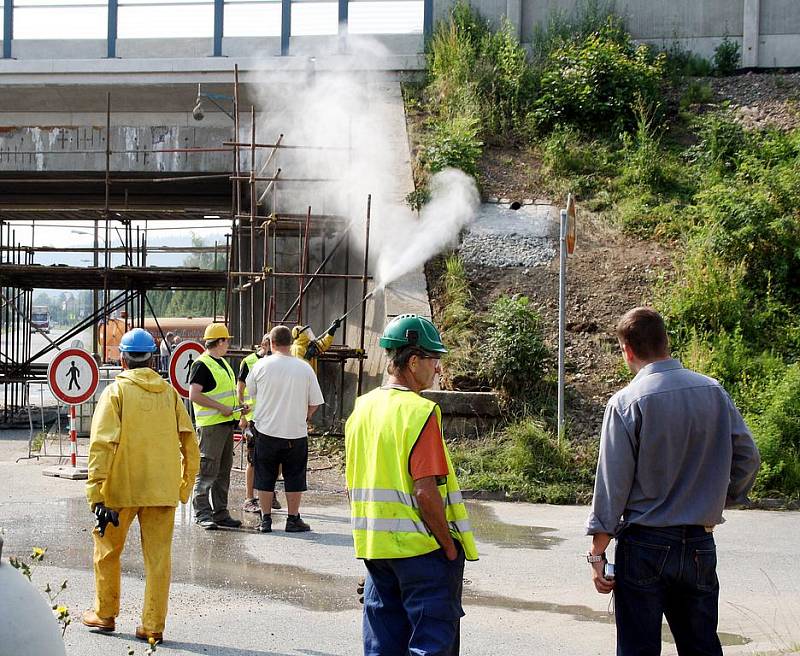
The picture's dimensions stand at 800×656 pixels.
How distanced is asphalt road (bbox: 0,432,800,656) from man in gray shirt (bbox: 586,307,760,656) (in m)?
1.72

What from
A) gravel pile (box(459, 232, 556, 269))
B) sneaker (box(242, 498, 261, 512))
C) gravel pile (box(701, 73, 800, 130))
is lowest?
sneaker (box(242, 498, 261, 512))

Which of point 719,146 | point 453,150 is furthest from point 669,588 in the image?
point 719,146

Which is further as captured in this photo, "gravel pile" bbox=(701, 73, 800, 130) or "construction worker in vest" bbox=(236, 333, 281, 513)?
"gravel pile" bbox=(701, 73, 800, 130)

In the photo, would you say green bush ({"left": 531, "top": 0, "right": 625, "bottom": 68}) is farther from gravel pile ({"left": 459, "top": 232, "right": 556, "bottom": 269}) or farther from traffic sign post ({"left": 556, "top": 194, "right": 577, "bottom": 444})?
traffic sign post ({"left": 556, "top": 194, "right": 577, "bottom": 444})

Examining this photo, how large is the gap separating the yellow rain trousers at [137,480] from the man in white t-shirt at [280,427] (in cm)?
295

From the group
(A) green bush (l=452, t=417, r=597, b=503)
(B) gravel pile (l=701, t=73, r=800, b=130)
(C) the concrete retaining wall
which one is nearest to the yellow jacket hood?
(A) green bush (l=452, t=417, r=597, b=503)

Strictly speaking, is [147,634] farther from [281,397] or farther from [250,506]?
[250,506]

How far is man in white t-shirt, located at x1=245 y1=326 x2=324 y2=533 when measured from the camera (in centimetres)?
900

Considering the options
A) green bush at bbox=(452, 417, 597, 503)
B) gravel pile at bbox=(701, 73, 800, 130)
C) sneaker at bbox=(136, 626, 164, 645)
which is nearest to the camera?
sneaker at bbox=(136, 626, 164, 645)

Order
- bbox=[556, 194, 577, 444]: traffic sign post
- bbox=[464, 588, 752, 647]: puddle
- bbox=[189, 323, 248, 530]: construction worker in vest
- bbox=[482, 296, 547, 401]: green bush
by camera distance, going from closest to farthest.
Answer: bbox=[464, 588, 752, 647]: puddle, bbox=[189, 323, 248, 530]: construction worker in vest, bbox=[556, 194, 577, 444]: traffic sign post, bbox=[482, 296, 547, 401]: green bush

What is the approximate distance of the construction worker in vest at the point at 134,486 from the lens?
18.9ft

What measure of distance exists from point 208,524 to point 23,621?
6891 mm

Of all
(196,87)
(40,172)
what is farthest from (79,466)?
(196,87)

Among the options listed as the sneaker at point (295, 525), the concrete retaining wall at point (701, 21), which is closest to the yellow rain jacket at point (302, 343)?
the sneaker at point (295, 525)
